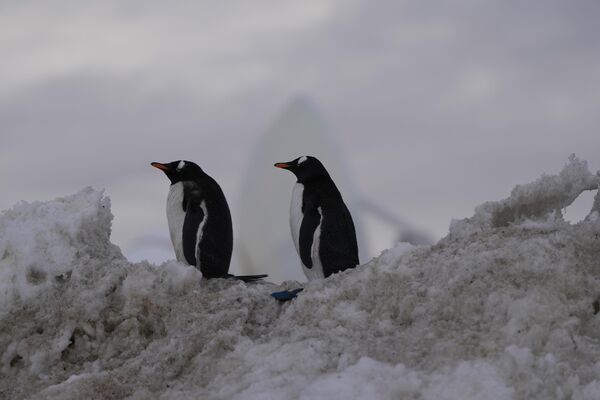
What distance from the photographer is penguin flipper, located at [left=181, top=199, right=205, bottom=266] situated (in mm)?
4176

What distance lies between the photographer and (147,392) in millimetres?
2145

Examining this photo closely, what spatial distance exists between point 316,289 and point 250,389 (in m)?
0.61

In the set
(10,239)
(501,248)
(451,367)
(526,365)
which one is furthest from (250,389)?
(10,239)

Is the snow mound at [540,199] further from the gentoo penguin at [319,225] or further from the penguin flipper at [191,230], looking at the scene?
the penguin flipper at [191,230]

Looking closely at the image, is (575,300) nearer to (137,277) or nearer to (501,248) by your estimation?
(501,248)

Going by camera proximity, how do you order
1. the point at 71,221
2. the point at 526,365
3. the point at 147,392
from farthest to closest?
the point at 71,221 < the point at 147,392 < the point at 526,365

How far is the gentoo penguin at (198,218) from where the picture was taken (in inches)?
163

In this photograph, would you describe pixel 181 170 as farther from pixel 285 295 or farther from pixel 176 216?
pixel 285 295

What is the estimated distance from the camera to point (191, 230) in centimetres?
419

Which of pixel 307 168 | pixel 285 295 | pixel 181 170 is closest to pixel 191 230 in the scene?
pixel 181 170

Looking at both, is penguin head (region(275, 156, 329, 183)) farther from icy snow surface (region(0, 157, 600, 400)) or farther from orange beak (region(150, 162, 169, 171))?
icy snow surface (region(0, 157, 600, 400))

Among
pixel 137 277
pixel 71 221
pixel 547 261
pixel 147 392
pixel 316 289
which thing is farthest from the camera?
pixel 71 221

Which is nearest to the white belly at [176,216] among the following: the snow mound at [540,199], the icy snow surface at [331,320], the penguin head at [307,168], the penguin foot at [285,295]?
the penguin head at [307,168]

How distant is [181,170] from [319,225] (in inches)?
29.9
